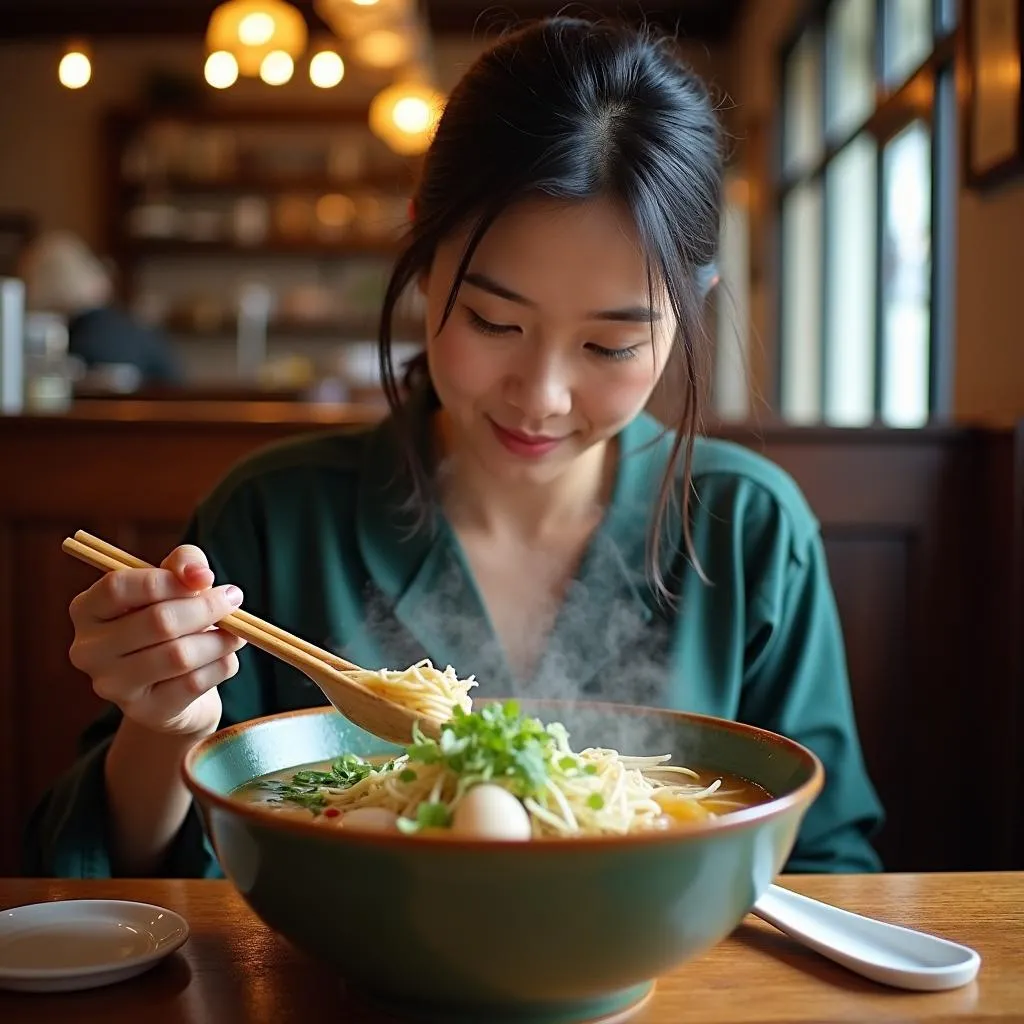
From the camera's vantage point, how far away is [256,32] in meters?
4.59

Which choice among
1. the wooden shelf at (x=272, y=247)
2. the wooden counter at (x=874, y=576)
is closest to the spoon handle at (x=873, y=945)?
the wooden counter at (x=874, y=576)

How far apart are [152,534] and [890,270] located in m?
3.47

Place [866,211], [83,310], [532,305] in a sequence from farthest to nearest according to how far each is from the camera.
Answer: [83,310]
[866,211]
[532,305]

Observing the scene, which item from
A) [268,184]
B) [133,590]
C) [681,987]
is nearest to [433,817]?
[681,987]

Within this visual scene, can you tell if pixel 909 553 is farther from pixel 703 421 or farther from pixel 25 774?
pixel 25 774

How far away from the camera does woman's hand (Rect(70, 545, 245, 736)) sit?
39.9 inches

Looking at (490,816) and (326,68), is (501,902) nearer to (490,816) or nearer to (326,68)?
(490,816)

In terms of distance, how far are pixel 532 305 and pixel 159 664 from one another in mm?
538

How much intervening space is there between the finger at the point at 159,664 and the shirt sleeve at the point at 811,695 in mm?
768

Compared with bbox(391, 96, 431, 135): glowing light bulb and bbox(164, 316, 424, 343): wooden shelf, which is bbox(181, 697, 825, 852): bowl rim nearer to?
bbox(391, 96, 431, 135): glowing light bulb

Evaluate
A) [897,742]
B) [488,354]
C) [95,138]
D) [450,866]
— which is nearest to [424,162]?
[488,354]

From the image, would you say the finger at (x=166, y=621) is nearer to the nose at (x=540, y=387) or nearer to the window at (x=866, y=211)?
the nose at (x=540, y=387)

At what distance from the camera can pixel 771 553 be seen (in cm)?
166

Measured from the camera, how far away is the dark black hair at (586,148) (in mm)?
1363
